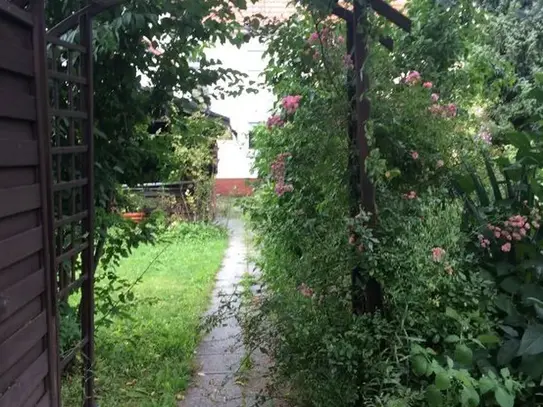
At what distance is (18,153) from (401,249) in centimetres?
200

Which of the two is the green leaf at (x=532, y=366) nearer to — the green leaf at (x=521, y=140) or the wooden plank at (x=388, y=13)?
the green leaf at (x=521, y=140)

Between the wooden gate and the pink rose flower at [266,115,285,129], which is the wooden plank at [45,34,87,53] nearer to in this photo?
the wooden gate

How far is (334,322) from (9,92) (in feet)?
6.89

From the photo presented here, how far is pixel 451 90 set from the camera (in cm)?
443

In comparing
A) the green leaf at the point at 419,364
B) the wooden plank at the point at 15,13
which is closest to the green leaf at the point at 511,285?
the green leaf at the point at 419,364

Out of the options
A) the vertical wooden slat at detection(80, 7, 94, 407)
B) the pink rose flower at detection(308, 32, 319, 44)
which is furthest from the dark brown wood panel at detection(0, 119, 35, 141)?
the pink rose flower at detection(308, 32, 319, 44)

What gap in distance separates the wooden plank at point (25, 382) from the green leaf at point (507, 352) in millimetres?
2322

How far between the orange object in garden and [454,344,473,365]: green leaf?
91.6 inches

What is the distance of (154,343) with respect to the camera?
4.91 metres

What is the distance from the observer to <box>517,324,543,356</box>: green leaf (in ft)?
10.0

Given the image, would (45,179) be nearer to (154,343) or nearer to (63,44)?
(63,44)

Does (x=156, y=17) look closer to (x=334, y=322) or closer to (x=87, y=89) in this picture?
(x=87, y=89)

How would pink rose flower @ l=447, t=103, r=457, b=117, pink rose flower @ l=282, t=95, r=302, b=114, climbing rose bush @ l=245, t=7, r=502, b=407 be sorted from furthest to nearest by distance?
1. pink rose flower @ l=447, t=103, r=457, b=117
2. pink rose flower @ l=282, t=95, r=302, b=114
3. climbing rose bush @ l=245, t=7, r=502, b=407

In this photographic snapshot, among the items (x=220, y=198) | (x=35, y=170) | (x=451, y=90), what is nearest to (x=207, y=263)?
(x=220, y=198)
